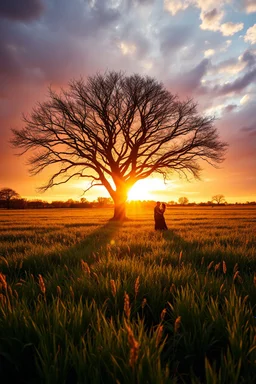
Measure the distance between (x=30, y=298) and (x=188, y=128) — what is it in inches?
1085

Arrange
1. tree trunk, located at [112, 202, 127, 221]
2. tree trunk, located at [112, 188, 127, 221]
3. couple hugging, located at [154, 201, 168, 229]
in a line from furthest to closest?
tree trunk, located at [112, 202, 127, 221] → tree trunk, located at [112, 188, 127, 221] → couple hugging, located at [154, 201, 168, 229]

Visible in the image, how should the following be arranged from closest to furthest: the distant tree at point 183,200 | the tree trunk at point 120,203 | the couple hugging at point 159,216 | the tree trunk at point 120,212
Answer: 1. the couple hugging at point 159,216
2. the tree trunk at point 120,203
3. the tree trunk at point 120,212
4. the distant tree at point 183,200

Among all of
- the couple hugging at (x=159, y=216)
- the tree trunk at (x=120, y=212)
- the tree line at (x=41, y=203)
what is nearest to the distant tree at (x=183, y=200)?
the tree line at (x=41, y=203)

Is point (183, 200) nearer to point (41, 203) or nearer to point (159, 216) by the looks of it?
point (41, 203)

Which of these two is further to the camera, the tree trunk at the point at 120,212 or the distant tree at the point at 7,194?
the distant tree at the point at 7,194

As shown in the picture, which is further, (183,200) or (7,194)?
(183,200)

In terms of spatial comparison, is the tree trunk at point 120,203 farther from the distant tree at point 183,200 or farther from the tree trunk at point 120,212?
the distant tree at point 183,200

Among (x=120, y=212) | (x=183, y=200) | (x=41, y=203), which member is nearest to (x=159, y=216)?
(x=120, y=212)

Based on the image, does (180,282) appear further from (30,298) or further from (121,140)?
(121,140)

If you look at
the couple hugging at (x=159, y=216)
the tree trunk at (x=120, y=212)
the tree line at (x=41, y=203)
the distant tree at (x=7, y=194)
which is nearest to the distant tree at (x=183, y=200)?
the tree line at (x=41, y=203)

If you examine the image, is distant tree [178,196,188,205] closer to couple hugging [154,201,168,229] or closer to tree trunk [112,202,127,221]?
tree trunk [112,202,127,221]

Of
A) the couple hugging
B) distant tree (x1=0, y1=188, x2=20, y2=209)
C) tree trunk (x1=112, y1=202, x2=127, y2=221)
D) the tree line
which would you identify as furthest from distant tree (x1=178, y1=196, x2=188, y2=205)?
the couple hugging

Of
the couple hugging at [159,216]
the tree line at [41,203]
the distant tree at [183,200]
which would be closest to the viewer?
the couple hugging at [159,216]

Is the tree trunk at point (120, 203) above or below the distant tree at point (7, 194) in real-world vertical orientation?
below
